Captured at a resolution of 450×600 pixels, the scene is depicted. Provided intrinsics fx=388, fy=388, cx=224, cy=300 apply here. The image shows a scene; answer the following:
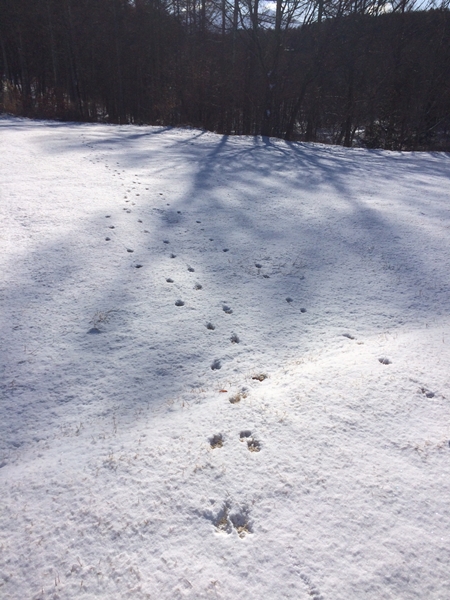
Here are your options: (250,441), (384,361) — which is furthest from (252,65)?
(250,441)

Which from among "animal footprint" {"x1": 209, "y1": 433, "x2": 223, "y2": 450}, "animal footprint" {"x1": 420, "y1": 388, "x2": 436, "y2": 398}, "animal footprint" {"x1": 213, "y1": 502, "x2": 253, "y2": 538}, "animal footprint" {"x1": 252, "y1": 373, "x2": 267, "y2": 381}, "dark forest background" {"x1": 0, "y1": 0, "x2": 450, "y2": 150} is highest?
"dark forest background" {"x1": 0, "y1": 0, "x2": 450, "y2": 150}

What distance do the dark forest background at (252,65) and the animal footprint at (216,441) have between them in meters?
14.9

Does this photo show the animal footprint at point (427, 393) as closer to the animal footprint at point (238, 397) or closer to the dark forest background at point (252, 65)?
the animal footprint at point (238, 397)

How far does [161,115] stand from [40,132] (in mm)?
8672

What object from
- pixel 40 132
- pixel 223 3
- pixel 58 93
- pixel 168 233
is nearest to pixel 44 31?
pixel 58 93

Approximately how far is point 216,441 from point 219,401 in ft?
1.18

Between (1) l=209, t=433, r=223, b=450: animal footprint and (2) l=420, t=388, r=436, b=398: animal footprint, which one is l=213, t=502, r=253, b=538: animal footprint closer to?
(1) l=209, t=433, r=223, b=450: animal footprint

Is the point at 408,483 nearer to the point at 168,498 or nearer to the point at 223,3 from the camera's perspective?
the point at 168,498

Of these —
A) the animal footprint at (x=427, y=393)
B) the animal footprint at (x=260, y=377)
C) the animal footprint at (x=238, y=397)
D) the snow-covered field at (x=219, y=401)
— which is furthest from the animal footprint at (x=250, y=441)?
the animal footprint at (x=427, y=393)

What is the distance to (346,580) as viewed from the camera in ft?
5.24

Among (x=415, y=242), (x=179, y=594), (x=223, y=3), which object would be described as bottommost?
(x=179, y=594)

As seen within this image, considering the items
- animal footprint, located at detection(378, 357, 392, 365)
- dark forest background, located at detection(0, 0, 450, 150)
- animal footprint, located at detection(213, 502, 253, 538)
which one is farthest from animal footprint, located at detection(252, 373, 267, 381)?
dark forest background, located at detection(0, 0, 450, 150)

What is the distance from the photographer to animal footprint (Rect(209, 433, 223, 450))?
225 cm

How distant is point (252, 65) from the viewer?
16.7 m
